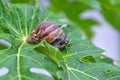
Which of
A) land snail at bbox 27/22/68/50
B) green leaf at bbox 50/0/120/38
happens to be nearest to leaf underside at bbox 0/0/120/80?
land snail at bbox 27/22/68/50

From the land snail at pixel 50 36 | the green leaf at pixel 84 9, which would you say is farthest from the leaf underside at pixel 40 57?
the green leaf at pixel 84 9

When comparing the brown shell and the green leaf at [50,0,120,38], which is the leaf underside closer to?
the brown shell

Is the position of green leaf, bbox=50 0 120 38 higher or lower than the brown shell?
higher

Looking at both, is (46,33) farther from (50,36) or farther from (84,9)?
(84,9)

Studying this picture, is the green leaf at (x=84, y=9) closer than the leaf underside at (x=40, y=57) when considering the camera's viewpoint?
No

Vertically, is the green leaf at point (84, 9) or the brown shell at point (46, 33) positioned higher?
the green leaf at point (84, 9)

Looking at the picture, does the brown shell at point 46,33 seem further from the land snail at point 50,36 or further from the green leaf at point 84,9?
the green leaf at point 84,9

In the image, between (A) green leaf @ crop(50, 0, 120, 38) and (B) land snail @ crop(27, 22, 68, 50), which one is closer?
(B) land snail @ crop(27, 22, 68, 50)

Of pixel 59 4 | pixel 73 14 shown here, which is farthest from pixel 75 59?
pixel 73 14
